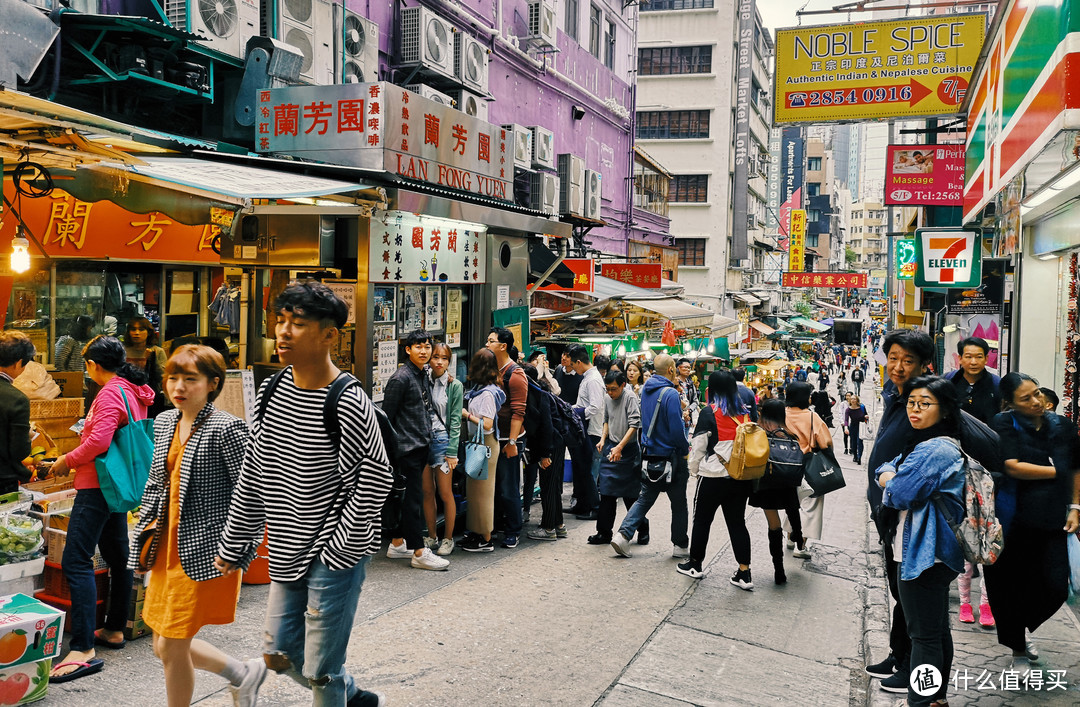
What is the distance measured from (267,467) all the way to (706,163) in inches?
1481

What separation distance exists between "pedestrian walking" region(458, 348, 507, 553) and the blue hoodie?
1305 mm

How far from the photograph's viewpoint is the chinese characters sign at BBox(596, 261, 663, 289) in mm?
19216

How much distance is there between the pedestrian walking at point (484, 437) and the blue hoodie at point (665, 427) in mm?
1305

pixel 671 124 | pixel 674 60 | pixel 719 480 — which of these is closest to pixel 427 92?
pixel 719 480

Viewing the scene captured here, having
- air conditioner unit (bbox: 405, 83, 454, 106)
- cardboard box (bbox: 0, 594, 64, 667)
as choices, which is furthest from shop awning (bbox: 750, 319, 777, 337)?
cardboard box (bbox: 0, 594, 64, 667)

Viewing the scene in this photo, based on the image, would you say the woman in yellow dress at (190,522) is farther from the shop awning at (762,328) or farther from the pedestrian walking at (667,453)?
the shop awning at (762,328)

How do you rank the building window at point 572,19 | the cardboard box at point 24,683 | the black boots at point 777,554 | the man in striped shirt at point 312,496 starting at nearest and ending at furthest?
the man in striped shirt at point 312,496, the cardboard box at point 24,683, the black boots at point 777,554, the building window at point 572,19

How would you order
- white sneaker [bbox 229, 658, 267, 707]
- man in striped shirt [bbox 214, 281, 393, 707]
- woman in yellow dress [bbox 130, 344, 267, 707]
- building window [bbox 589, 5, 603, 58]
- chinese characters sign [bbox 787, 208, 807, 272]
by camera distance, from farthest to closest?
chinese characters sign [bbox 787, 208, 807, 272] → building window [bbox 589, 5, 603, 58] → white sneaker [bbox 229, 658, 267, 707] → woman in yellow dress [bbox 130, 344, 267, 707] → man in striped shirt [bbox 214, 281, 393, 707]

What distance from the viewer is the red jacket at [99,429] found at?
14.5 feet

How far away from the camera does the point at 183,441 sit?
3654 mm

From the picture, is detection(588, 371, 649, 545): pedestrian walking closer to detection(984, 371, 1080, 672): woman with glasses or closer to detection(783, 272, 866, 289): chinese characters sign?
detection(984, 371, 1080, 672): woman with glasses

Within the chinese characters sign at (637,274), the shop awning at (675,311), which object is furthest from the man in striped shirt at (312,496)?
the chinese characters sign at (637,274)

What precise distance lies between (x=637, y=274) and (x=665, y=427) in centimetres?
1222

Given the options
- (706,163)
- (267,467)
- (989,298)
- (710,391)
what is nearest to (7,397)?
(267,467)
